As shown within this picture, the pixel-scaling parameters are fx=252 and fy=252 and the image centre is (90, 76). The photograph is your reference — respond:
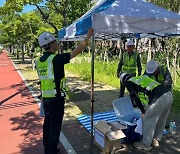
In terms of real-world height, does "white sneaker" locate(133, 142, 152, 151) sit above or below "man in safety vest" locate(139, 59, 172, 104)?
below

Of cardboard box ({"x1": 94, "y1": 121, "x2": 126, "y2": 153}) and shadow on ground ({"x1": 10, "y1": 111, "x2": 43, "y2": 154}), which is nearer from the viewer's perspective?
cardboard box ({"x1": 94, "y1": 121, "x2": 126, "y2": 153})

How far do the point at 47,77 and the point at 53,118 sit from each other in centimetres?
71

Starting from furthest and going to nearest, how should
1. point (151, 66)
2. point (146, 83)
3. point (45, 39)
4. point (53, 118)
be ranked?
point (151, 66) → point (146, 83) → point (53, 118) → point (45, 39)

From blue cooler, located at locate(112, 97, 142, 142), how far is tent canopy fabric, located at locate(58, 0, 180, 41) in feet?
5.87

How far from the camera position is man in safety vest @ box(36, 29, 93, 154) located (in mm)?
3969

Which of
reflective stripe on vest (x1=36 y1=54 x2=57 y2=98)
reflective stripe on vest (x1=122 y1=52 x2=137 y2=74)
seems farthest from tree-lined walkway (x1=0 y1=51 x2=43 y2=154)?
reflective stripe on vest (x1=122 y1=52 x2=137 y2=74)

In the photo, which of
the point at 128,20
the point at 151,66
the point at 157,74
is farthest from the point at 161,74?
the point at 128,20

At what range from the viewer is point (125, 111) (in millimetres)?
5668

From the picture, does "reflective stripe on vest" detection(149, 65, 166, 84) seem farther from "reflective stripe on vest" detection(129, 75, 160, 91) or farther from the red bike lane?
the red bike lane

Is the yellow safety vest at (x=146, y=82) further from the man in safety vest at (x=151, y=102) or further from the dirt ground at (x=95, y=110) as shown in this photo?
the dirt ground at (x=95, y=110)

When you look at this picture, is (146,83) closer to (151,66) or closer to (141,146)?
(151,66)

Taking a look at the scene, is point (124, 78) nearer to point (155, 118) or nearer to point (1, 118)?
point (155, 118)

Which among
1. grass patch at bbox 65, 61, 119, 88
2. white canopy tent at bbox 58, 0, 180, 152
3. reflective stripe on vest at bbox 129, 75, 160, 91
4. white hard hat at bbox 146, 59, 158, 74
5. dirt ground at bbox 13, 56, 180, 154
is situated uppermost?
white canopy tent at bbox 58, 0, 180, 152

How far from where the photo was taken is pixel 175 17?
4.96 m
